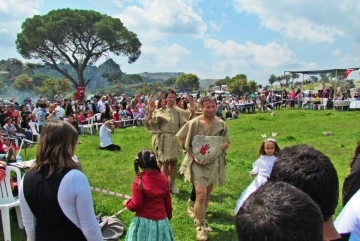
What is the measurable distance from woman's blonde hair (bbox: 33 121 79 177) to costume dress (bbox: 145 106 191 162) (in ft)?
13.2

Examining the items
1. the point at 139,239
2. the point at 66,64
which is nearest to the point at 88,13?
the point at 66,64

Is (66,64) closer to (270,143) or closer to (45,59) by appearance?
(45,59)

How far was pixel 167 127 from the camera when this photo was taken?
6.62 metres

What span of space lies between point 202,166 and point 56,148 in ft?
9.46

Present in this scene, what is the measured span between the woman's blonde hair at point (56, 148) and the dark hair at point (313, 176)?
138 centimetres

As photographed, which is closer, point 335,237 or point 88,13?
point 335,237

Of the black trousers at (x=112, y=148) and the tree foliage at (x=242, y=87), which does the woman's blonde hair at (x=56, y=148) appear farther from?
the tree foliage at (x=242, y=87)

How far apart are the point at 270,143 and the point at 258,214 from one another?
461 cm

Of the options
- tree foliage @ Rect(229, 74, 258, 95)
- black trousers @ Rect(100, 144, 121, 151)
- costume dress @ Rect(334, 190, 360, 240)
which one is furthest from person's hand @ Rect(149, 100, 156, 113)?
tree foliage @ Rect(229, 74, 258, 95)

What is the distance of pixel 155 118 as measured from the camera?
6684 mm

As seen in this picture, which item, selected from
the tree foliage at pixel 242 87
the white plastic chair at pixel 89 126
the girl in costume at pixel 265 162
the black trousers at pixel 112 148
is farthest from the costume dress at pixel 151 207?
the tree foliage at pixel 242 87

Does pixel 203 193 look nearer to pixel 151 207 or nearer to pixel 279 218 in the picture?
pixel 151 207

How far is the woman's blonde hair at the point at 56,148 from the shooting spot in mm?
2533

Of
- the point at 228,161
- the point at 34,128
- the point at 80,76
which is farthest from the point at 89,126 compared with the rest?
the point at 80,76
